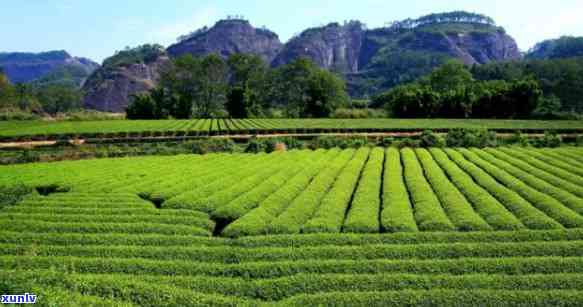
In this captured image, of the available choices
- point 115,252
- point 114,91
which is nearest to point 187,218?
point 115,252

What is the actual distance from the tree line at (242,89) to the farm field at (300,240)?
7279 centimetres

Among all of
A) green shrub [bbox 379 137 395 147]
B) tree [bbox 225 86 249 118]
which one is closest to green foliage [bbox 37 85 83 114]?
tree [bbox 225 86 249 118]

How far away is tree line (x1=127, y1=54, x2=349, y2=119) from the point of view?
97250 millimetres

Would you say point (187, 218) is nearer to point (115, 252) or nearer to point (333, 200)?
point (115, 252)

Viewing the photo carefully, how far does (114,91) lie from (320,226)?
193665 mm

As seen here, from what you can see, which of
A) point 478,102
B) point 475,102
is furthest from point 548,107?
point 475,102

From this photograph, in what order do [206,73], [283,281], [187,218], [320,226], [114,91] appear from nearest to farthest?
[283,281] → [320,226] → [187,218] → [206,73] → [114,91]

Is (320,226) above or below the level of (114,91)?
below

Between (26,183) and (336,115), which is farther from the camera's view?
(336,115)

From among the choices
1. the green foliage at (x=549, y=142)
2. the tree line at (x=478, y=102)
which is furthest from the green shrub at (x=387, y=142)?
the tree line at (x=478, y=102)

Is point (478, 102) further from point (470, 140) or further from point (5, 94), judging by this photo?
point (5, 94)

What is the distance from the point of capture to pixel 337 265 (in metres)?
12.1

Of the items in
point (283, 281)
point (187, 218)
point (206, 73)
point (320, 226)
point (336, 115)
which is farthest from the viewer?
point (206, 73)

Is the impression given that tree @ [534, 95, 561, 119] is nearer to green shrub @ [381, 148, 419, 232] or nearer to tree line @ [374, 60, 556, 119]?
tree line @ [374, 60, 556, 119]
